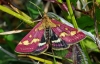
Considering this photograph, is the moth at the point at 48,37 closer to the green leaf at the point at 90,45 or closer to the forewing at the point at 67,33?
the forewing at the point at 67,33

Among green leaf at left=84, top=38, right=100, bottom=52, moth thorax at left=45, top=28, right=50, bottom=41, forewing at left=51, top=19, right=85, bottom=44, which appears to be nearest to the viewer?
forewing at left=51, top=19, right=85, bottom=44

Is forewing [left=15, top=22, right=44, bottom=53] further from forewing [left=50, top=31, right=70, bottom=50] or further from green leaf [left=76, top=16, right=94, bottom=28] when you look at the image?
green leaf [left=76, top=16, right=94, bottom=28]

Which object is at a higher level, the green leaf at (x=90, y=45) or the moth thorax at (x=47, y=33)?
the moth thorax at (x=47, y=33)

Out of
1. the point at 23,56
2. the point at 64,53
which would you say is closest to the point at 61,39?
the point at 64,53

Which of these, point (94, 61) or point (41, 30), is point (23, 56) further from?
point (94, 61)

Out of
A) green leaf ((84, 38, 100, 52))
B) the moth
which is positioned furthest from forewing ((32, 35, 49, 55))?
green leaf ((84, 38, 100, 52))

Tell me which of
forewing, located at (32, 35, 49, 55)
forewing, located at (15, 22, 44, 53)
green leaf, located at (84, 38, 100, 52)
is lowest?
green leaf, located at (84, 38, 100, 52)

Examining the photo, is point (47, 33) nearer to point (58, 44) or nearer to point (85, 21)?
point (58, 44)

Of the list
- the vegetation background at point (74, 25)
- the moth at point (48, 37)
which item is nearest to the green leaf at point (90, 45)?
the vegetation background at point (74, 25)
